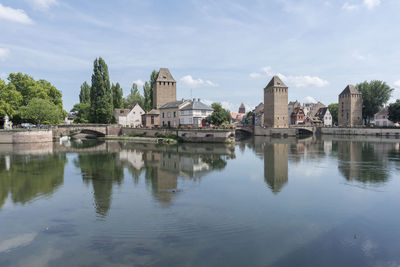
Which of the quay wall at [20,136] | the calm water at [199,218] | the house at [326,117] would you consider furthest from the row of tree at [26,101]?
the house at [326,117]

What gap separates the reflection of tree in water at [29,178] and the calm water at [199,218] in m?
0.09

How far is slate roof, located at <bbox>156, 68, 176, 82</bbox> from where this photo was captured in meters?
74.6

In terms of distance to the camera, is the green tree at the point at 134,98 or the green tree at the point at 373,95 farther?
the green tree at the point at 134,98

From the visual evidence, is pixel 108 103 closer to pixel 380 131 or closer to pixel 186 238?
pixel 186 238

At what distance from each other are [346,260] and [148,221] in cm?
811

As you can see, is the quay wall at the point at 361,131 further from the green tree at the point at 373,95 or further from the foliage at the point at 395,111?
the green tree at the point at 373,95

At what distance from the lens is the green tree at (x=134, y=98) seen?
100137mm

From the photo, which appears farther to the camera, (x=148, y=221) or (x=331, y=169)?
(x=331, y=169)

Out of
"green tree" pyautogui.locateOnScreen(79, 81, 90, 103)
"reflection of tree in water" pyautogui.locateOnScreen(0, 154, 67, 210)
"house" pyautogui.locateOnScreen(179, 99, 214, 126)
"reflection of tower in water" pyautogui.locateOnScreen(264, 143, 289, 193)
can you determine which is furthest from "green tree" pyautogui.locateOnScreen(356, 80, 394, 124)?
"reflection of tree in water" pyautogui.locateOnScreen(0, 154, 67, 210)

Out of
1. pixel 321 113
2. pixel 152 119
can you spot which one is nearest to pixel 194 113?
pixel 152 119

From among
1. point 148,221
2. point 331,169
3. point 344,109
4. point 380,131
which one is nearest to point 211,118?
point 331,169

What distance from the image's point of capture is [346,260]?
9.61 m

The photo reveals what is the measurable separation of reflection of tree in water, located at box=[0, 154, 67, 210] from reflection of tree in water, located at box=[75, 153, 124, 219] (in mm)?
2010

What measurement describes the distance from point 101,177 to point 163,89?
2127 inches
